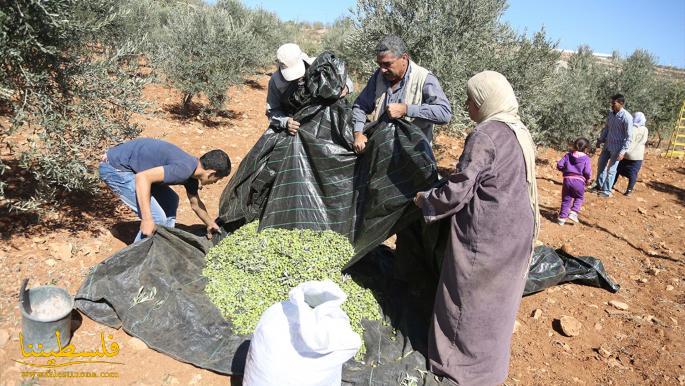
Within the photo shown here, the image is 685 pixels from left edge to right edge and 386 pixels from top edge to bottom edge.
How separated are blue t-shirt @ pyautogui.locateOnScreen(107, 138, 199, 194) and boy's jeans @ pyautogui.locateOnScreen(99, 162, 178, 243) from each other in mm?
61

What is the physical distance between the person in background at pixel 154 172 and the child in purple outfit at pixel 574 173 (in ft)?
16.1

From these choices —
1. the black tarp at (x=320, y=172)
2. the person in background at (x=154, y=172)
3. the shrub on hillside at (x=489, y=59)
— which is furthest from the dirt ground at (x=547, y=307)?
the shrub on hillside at (x=489, y=59)

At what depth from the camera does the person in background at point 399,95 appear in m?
3.55

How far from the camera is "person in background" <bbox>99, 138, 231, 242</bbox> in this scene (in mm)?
3474

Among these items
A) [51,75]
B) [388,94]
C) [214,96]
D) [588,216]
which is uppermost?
[388,94]

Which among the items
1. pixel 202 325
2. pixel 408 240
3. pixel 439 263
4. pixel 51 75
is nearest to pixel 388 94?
pixel 408 240

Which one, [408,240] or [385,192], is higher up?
[385,192]

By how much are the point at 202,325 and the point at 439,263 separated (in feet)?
5.57

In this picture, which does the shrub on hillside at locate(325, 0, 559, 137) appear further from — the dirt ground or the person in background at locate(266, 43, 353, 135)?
the person in background at locate(266, 43, 353, 135)

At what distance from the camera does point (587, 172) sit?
21.2 feet

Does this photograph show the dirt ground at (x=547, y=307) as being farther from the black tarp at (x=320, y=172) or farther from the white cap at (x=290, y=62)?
the white cap at (x=290, y=62)

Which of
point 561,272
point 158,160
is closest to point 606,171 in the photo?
point 561,272

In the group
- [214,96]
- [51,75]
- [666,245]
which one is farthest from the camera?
[214,96]

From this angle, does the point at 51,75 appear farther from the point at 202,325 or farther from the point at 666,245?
the point at 666,245
